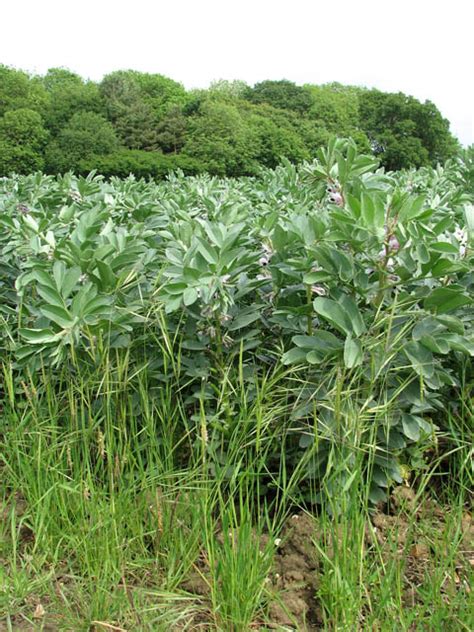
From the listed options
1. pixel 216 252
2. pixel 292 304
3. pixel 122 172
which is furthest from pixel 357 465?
pixel 122 172

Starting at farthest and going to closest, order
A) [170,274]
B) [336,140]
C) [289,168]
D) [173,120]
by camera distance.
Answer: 1. [173,120]
2. [289,168]
3. [336,140]
4. [170,274]

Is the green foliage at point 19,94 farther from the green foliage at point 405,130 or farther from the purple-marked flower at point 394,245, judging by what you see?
the purple-marked flower at point 394,245

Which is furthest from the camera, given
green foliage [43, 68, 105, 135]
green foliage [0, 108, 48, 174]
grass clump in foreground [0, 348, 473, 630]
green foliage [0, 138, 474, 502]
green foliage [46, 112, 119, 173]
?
green foliage [43, 68, 105, 135]

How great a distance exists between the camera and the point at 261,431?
201cm

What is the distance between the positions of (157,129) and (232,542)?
2765cm

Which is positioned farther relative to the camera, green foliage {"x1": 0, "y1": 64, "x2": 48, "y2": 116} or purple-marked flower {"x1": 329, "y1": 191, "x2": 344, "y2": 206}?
green foliage {"x1": 0, "y1": 64, "x2": 48, "y2": 116}

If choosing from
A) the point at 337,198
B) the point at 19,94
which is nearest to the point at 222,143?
the point at 19,94

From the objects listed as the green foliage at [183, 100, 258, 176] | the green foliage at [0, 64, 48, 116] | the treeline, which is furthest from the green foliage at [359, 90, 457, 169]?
the green foliage at [0, 64, 48, 116]

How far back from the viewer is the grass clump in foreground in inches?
64.0

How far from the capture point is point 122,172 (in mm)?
20438

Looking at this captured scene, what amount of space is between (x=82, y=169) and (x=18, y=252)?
19951mm

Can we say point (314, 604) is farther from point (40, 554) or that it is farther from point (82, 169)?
point (82, 169)

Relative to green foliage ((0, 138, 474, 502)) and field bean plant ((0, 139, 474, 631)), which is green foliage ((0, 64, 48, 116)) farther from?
field bean plant ((0, 139, 474, 631))

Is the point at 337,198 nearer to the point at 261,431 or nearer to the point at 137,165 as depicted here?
the point at 261,431
